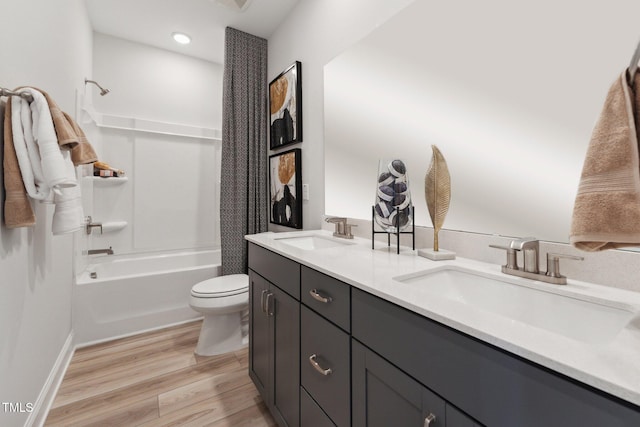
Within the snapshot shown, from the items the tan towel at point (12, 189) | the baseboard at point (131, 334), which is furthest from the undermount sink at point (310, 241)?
the baseboard at point (131, 334)

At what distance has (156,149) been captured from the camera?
2.86 metres

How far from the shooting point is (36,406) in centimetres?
128

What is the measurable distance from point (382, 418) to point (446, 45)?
1.34m

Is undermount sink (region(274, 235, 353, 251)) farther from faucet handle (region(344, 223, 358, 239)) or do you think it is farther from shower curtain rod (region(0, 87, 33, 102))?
shower curtain rod (region(0, 87, 33, 102))

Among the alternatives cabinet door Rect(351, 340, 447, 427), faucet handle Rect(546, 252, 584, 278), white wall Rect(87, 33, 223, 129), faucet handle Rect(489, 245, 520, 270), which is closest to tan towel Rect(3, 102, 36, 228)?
cabinet door Rect(351, 340, 447, 427)

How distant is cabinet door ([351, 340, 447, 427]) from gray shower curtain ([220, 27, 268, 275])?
1904mm

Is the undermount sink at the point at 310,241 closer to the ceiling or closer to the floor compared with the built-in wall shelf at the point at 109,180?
closer to the floor

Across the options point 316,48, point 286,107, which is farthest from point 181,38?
point 316,48

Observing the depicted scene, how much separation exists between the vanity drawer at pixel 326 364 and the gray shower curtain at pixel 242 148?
160 cm

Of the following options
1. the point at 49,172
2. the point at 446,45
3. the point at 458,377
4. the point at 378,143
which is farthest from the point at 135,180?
the point at 458,377

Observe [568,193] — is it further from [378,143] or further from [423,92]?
[378,143]

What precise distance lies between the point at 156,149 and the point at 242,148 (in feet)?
3.49

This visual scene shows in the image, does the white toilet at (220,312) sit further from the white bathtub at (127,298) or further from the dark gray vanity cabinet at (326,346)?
the dark gray vanity cabinet at (326,346)

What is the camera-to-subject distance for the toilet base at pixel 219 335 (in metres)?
1.96
